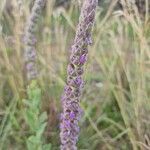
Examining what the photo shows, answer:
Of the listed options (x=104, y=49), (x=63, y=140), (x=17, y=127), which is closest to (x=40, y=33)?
(x=104, y=49)

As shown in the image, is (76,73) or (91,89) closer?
(76,73)

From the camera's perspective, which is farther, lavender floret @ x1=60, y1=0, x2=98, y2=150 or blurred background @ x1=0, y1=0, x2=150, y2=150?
blurred background @ x1=0, y1=0, x2=150, y2=150

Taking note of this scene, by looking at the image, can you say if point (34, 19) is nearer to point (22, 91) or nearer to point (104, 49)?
point (22, 91)

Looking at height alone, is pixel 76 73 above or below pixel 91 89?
above
